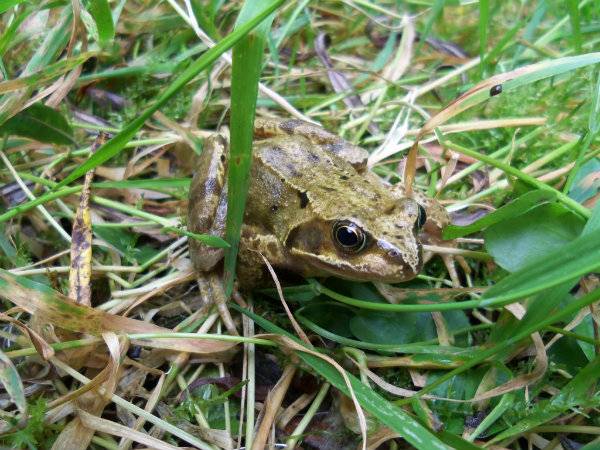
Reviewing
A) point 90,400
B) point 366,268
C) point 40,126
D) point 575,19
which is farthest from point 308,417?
point 575,19

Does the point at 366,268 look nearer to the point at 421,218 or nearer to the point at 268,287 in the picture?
the point at 421,218

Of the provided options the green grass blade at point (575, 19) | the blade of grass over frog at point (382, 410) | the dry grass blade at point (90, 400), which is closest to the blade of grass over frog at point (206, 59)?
the dry grass blade at point (90, 400)

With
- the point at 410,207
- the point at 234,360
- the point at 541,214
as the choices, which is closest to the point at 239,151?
the point at 410,207

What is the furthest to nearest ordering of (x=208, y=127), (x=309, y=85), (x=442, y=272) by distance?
(x=309, y=85)
(x=208, y=127)
(x=442, y=272)

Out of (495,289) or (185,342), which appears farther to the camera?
(185,342)

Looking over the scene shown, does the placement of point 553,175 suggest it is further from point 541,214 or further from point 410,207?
point 410,207

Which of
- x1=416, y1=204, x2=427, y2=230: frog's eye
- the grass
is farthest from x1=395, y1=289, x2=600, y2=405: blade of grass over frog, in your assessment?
x1=416, y1=204, x2=427, y2=230: frog's eye
